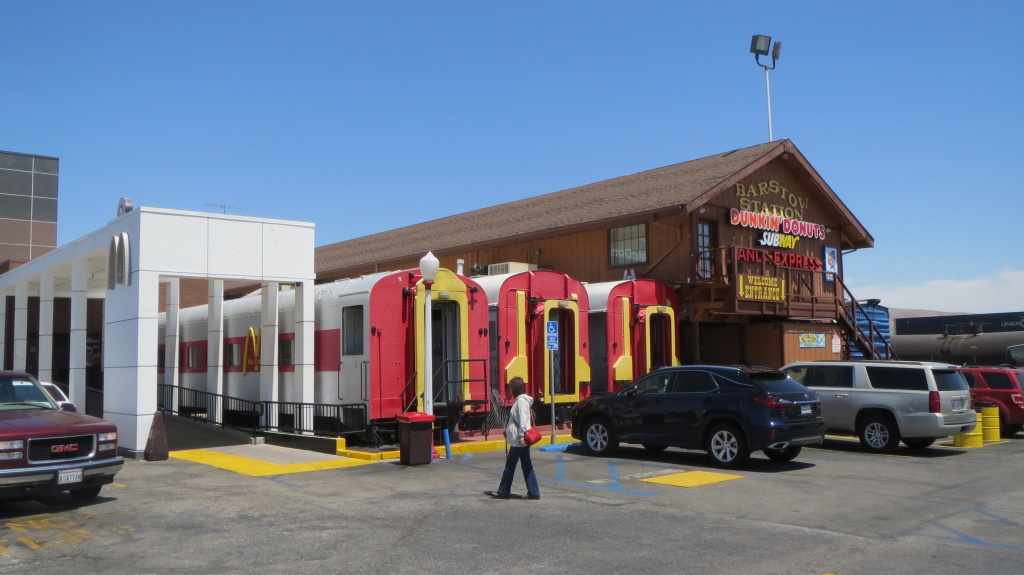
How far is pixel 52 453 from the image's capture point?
10.0 m

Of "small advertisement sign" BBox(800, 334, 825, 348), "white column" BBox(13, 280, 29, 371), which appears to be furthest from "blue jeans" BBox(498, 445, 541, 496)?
"white column" BBox(13, 280, 29, 371)

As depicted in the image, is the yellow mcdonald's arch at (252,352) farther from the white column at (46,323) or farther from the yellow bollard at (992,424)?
the yellow bollard at (992,424)

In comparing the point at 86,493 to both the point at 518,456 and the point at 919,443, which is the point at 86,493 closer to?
the point at 518,456

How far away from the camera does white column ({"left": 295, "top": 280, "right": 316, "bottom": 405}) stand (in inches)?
678

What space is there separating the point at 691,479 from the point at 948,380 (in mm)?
6900

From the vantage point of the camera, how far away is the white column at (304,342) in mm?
17219

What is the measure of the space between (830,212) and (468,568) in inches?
962

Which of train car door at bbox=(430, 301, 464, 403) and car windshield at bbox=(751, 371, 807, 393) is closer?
car windshield at bbox=(751, 371, 807, 393)

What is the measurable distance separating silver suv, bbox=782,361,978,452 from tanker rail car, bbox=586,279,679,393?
5259mm

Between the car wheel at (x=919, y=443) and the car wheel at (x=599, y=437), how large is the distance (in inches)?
253

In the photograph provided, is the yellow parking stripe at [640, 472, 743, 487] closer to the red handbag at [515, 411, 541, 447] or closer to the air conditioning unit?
the red handbag at [515, 411, 541, 447]

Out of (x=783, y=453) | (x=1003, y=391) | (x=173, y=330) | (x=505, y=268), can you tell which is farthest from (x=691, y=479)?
(x=173, y=330)

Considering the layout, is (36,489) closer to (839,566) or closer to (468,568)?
(468,568)

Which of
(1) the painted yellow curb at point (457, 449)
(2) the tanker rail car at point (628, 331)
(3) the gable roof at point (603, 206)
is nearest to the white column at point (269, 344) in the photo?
(1) the painted yellow curb at point (457, 449)
